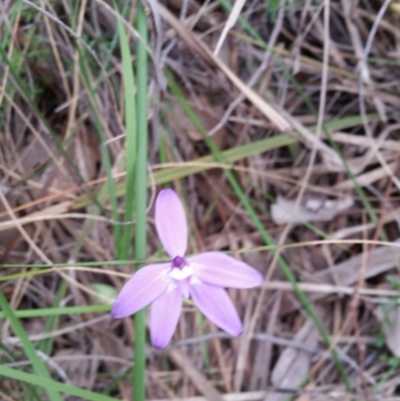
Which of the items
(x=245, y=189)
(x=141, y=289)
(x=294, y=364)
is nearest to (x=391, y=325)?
(x=294, y=364)

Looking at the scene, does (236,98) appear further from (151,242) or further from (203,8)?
(151,242)

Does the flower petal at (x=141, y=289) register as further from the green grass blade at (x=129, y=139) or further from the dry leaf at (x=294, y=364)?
the dry leaf at (x=294, y=364)

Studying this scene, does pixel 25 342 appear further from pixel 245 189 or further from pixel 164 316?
pixel 245 189

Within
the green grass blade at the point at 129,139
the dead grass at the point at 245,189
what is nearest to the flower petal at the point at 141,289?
the green grass blade at the point at 129,139

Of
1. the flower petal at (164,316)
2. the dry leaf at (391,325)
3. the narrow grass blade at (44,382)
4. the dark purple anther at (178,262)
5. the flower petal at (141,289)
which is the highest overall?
the dark purple anther at (178,262)

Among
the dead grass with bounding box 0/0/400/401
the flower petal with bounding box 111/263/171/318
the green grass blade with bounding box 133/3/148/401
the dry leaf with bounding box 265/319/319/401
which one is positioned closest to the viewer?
the flower petal with bounding box 111/263/171/318

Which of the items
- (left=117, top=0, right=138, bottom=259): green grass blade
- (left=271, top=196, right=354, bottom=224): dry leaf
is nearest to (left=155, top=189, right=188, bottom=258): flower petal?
(left=117, top=0, right=138, bottom=259): green grass blade

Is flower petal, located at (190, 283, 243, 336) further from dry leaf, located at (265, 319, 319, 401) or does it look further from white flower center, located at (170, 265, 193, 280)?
dry leaf, located at (265, 319, 319, 401)
